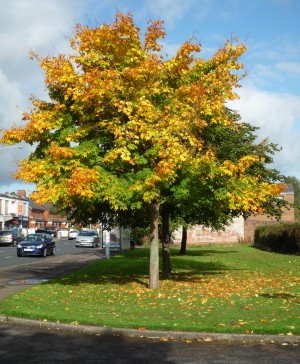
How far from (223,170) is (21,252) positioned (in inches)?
968

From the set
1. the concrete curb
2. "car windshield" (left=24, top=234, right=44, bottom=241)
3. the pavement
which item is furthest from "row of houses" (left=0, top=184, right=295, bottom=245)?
the pavement

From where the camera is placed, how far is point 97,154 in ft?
47.4

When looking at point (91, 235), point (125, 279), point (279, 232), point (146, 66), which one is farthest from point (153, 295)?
point (91, 235)

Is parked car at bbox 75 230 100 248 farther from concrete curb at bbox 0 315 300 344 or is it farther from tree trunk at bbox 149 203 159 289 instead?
concrete curb at bbox 0 315 300 344

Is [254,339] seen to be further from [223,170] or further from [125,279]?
[125,279]

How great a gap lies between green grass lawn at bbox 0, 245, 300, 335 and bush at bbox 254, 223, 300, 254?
67.6 feet

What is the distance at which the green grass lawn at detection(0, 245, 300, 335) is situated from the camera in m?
9.56

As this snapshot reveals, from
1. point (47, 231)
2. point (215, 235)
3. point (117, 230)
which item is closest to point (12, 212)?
point (47, 231)

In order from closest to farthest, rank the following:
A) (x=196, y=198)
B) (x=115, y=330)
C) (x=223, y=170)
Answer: (x=115, y=330)
(x=223, y=170)
(x=196, y=198)

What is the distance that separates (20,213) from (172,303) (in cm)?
9742

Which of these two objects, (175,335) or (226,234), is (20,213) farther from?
(175,335)

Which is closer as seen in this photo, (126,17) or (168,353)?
(168,353)

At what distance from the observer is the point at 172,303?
41.0 ft

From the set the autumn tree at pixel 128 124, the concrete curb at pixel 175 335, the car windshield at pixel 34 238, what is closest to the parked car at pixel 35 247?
the car windshield at pixel 34 238
